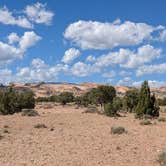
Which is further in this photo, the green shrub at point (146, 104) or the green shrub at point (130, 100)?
the green shrub at point (130, 100)

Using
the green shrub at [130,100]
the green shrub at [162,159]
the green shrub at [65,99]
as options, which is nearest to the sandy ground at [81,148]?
the green shrub at [162,159]

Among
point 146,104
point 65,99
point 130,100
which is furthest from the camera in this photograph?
point 65,99

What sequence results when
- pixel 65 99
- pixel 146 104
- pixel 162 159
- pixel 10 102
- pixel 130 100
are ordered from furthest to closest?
pixel 65 99, pixel 130 100, pixel 10 102, pixel 146 104, pixel 162 159

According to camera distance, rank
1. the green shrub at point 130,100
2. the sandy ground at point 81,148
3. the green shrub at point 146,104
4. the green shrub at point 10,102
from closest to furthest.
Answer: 1. the sandy ground at point 81,148
2. the green shrub at point 146,104
3. the green shrub at point 10,102
4. the green shrub at point 130,100

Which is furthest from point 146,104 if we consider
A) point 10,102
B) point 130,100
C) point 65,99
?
point 65,99

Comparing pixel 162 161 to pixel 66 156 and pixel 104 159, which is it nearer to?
pixel 104 159

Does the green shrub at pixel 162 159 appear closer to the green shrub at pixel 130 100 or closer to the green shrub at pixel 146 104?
the green shrub at pixel 146 104

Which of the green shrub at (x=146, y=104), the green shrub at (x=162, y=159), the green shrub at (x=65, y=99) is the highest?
the green shrub at (x=65, y=99)

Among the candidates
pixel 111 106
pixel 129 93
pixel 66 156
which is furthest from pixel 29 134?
pixel 129 93

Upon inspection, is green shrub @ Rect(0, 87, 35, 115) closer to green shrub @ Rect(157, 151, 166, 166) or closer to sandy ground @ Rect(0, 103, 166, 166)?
sandy ground @ Rect(0, 103, 166, 166)

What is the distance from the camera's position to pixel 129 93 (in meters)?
63.9

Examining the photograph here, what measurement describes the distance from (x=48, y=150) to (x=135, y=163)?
5.06 m

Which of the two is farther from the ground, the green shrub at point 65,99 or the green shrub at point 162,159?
the green shrub at point 65,99

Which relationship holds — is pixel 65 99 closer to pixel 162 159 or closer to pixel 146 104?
pixel 146 104
